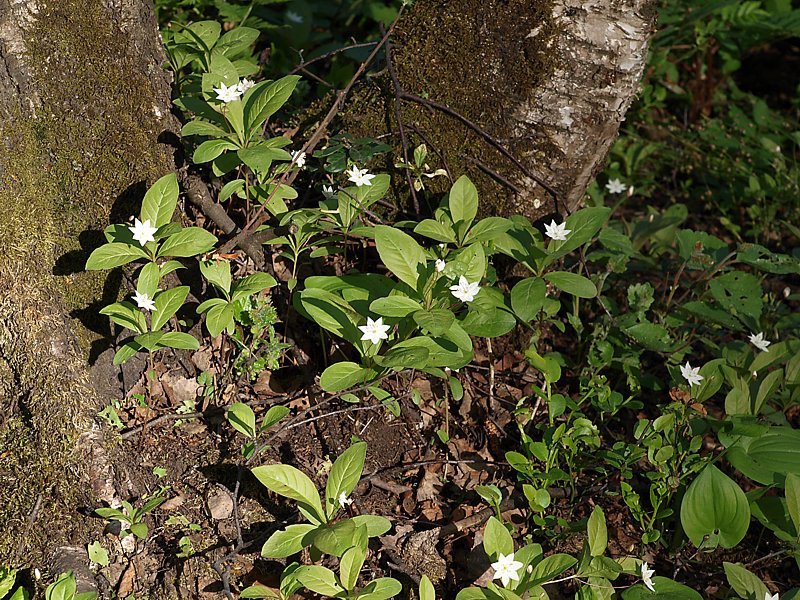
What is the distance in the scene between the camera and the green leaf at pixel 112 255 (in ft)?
6.71

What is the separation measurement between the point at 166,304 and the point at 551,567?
1387 mm

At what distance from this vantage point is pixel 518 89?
2.52 metres

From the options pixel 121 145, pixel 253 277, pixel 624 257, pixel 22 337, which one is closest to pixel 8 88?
pixel 121 145

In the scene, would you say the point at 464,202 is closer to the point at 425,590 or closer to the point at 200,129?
the point at 200,129

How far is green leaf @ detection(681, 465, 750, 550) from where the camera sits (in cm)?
208

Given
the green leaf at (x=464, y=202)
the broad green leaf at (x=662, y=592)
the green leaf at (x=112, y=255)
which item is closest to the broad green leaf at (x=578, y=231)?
the green leaf at (x=464, y=202)

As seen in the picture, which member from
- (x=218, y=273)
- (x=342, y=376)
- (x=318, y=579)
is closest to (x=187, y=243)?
(x=218, y=273)

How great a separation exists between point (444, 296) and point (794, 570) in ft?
4.97

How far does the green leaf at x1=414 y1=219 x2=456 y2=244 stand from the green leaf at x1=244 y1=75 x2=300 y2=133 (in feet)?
1.95

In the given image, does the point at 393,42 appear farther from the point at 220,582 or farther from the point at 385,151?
the point at 220,582

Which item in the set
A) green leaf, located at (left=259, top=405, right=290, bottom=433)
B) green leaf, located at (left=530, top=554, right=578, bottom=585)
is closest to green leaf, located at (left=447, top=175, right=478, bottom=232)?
green leaf, located at (left=259, top=405, right=290, bottom=433)

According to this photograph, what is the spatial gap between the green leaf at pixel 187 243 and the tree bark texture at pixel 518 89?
2.66ft

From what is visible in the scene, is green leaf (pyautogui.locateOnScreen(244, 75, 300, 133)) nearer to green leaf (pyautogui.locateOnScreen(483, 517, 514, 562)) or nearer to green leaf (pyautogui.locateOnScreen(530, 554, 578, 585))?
green leaf (pyautogui.locateOnScreen(483, 517, 514, 562))

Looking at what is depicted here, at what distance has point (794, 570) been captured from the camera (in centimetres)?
237
